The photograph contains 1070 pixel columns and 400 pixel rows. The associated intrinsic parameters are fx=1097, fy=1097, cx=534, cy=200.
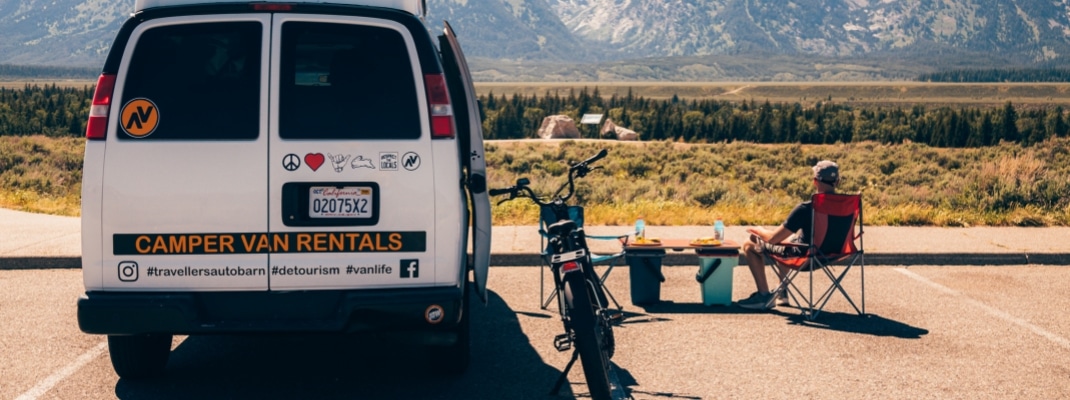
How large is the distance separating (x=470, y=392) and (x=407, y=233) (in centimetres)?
120

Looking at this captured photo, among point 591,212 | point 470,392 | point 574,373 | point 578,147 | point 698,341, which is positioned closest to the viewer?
point 470,392

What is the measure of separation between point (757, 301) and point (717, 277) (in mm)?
370

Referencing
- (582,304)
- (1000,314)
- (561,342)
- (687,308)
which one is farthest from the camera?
(687,308)

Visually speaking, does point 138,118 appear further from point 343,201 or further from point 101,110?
point 343,201

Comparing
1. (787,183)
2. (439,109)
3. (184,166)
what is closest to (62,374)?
(184,166)

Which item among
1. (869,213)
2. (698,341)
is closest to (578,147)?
(869,213)

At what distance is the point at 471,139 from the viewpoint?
6.29 meters

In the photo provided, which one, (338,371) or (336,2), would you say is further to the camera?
(338,371)

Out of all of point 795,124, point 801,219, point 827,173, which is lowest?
point 795,124

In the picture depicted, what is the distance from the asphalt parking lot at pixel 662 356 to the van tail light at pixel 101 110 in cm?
155

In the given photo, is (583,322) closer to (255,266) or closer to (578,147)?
(255,266)

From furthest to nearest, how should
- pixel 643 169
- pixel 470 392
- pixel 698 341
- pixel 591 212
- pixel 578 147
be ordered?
1. pixel 578 147
2. pixel 643 169
3. pixel 591 212
4. pixel 698 341
5. pixel 470 392

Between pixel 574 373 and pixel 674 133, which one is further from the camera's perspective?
pixel 674 133

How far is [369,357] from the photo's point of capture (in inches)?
277
